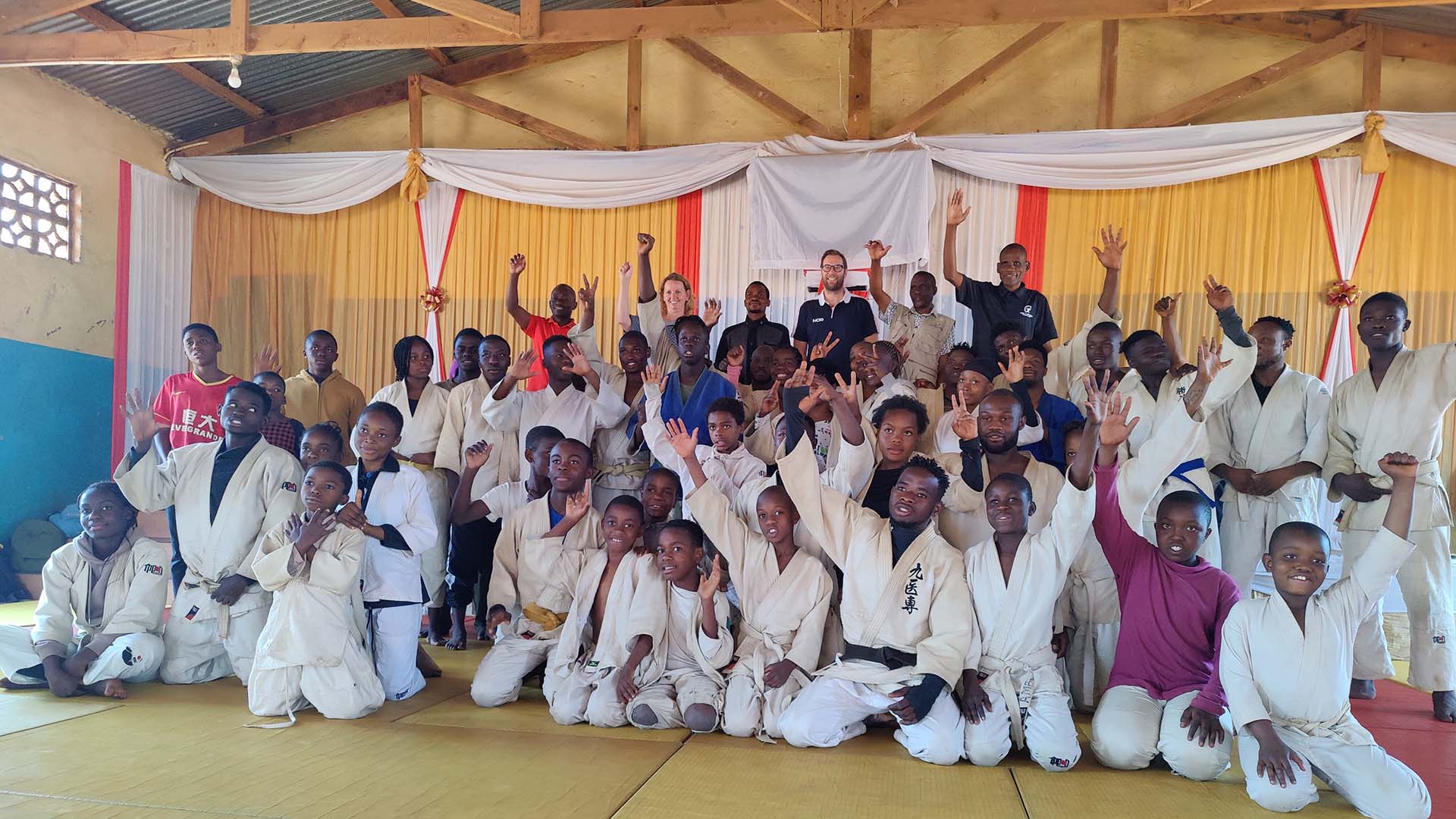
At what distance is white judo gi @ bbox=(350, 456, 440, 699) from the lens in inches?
172

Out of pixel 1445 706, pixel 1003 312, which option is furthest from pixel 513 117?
pixel 1445 706

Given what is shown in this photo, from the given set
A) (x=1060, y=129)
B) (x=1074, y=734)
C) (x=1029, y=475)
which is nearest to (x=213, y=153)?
(x=1060, y=129)

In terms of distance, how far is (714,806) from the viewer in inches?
117

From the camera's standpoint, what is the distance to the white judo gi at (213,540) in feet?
14.8

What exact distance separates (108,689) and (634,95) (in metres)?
6.33

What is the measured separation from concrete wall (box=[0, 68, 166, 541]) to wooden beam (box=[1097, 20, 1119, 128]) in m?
8.48

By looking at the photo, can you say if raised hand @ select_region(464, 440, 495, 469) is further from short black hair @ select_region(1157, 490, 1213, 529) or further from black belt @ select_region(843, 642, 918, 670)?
short black hair @ select_region(1157, 490, 1213, 529)

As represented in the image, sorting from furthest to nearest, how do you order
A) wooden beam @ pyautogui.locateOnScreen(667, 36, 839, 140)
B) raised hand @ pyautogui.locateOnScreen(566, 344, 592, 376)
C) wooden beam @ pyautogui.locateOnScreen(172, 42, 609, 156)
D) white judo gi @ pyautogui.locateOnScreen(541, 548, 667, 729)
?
wooden beam @ pyautogui.locateOnScreen(172, 42, 609, 156) < wooden beam @ pyautogui.locateOnScreen(667, 36, 839, 140) < raised hand @ pyautogui.locateOnScreen(566, 344, 592, 376) < white judo gi @ pyautogui.locateOnScreen(541, 548, 667, 729)

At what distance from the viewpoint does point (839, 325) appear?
625 centimetres

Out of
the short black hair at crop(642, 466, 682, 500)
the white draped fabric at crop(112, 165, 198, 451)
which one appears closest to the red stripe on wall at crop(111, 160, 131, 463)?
the white draped fabric at crop(112, 165, 198, 451)

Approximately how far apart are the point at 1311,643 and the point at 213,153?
990 centimetres

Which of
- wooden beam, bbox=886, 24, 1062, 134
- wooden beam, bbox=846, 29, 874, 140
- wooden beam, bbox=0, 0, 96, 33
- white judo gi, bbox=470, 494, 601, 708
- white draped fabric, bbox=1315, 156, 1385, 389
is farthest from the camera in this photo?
wooden beam, bbox=846, 29, 874, 140

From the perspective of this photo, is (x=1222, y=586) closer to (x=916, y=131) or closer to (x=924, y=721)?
(x=924, y=721)

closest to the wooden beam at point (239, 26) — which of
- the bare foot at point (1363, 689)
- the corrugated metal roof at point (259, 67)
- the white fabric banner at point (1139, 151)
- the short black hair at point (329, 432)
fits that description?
the corrugated metal roof at point (259, 67)
